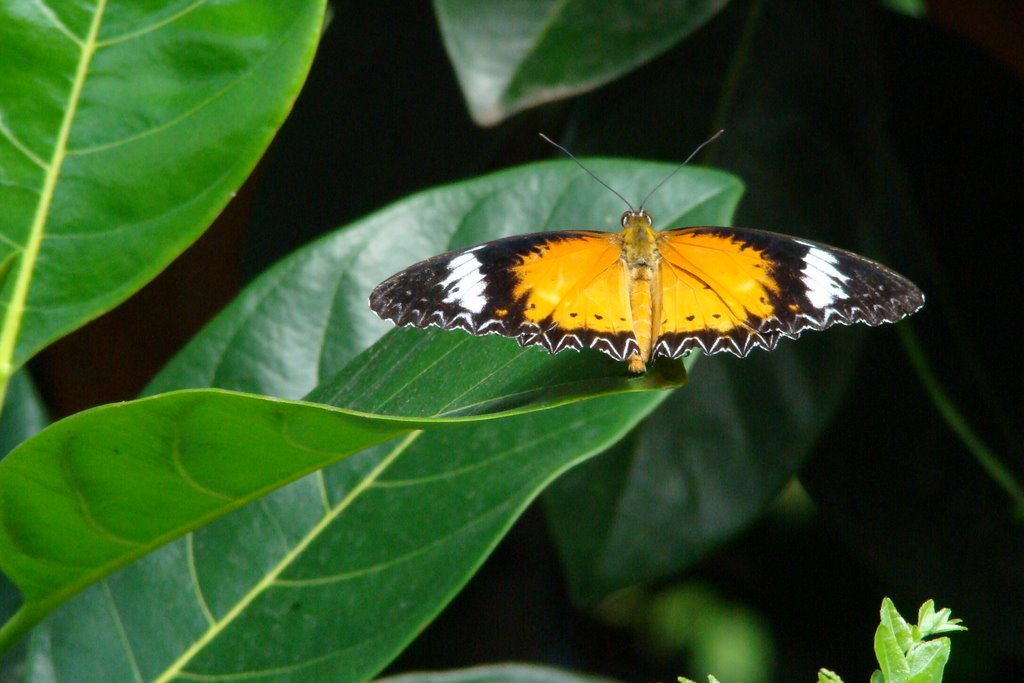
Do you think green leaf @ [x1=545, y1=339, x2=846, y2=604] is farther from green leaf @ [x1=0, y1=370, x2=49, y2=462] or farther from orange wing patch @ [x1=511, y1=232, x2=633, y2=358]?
green leaf @ [x1=0, y1=370, x2=49, y2=462]

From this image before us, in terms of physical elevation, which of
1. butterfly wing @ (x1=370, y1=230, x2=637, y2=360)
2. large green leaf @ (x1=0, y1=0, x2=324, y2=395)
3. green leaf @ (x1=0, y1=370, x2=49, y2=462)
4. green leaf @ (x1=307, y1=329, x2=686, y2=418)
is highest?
large green leaf @ (x1=0, y1=0, x2=324, y2=395)

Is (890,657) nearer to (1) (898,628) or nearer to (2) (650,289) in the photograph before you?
(1) (898,628)

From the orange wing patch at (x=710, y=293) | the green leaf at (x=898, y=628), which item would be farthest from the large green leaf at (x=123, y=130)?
the green leaf at (x=898, y=628)

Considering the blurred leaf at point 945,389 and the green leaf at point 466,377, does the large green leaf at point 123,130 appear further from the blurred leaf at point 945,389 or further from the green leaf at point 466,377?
the blurred leaf at point 945,389

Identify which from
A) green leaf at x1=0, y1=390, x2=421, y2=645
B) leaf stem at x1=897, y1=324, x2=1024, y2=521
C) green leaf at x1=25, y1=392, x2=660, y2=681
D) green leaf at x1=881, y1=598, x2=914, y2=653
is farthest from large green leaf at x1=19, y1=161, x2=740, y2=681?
leaf stem at x1=897, y1=324, x2=1024, y2=521

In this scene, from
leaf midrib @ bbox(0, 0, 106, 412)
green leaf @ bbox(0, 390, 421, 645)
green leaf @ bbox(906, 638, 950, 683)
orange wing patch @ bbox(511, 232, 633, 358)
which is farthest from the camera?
orange wing patch @ bbox(511, 232, 633, 358)
